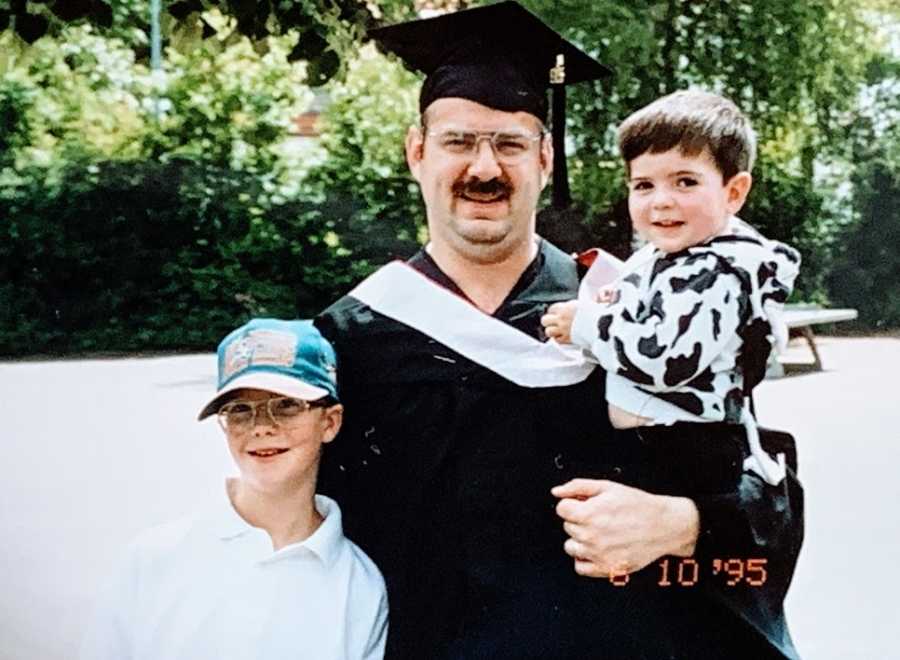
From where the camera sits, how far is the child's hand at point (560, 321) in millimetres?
1354

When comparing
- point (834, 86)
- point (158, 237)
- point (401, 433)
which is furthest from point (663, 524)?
point (158, 237)

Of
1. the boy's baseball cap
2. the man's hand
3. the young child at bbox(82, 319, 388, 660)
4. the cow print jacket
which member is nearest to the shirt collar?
the young child at bbox(82, 319, 388, 660)

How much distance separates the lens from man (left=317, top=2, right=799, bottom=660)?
4.59ft

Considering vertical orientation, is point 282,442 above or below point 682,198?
below

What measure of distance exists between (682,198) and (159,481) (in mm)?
794

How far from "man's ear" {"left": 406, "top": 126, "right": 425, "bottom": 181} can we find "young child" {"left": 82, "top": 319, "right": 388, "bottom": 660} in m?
0.24

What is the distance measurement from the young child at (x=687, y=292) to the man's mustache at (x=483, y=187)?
149 millimetres

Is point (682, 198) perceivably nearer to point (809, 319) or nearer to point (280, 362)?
point (809, 319)

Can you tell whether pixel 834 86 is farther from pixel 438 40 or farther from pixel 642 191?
pixel 438 40

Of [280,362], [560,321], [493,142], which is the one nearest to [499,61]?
[493,142]

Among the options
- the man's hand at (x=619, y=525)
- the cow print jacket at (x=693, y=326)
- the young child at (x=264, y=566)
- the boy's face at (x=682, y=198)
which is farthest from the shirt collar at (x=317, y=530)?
the boy's face at (x=682, y=198)

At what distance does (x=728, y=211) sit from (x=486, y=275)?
31cm

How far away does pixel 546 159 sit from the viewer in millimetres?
1446
